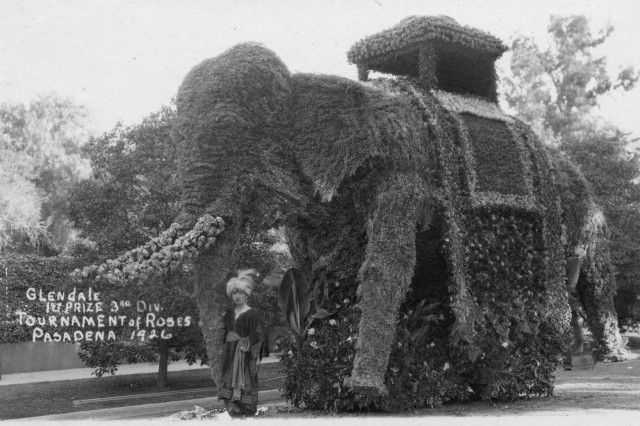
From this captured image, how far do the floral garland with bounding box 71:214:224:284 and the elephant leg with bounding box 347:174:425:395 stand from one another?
1726 mm

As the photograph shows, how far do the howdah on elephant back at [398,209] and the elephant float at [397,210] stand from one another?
0.02m

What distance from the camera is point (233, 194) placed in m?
5.98

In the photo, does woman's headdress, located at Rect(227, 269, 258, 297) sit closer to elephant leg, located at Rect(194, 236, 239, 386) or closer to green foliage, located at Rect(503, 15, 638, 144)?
elephant leg, located at Rect(194, 236, 239, 386)

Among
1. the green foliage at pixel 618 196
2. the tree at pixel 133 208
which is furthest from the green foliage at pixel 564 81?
the tree at pixel 133 208

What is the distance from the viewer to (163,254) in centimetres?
559

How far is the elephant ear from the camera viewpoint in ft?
24.5

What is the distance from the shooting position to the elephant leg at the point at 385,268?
6598 millimetres

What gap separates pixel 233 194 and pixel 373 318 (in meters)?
1.84

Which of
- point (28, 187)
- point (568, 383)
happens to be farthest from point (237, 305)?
point (28, 187)

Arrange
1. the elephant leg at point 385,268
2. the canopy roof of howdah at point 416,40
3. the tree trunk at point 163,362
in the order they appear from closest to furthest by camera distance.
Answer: the elephant leg at point 385,268 < the canopy roof of howdah at point 416,40 < the tree trunk at point 163,362

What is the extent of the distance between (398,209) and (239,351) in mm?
2109

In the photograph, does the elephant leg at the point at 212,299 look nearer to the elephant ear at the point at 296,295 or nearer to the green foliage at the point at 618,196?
the elephant ear at the point at 296,295

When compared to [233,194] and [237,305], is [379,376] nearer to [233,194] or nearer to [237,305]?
[237,305]

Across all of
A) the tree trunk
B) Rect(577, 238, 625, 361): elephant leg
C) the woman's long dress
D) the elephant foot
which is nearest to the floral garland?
the woman's long dress
